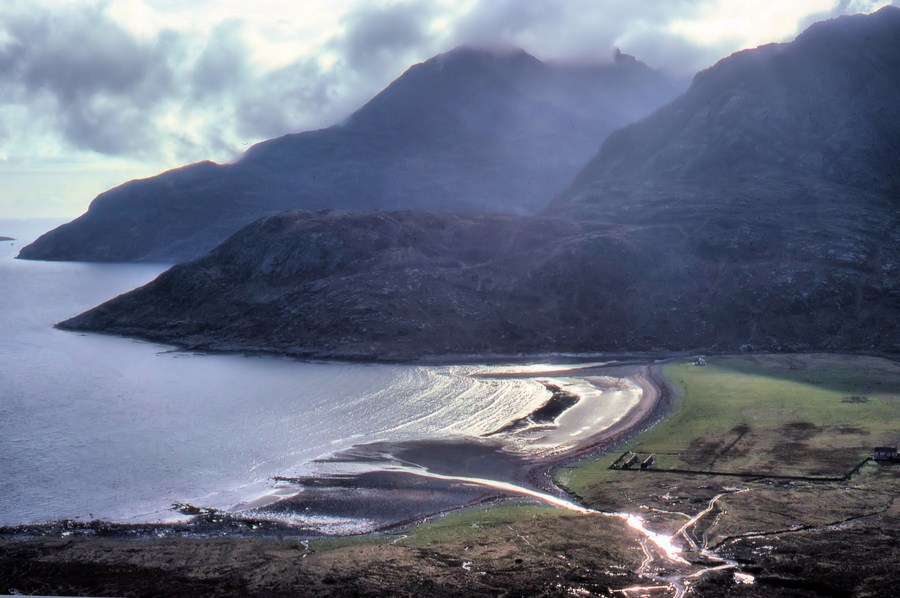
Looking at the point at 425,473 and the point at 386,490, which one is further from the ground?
the point at 425,473

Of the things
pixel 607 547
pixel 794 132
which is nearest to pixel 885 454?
pixel 607 547

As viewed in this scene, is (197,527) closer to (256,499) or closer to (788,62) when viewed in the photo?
(256,499)

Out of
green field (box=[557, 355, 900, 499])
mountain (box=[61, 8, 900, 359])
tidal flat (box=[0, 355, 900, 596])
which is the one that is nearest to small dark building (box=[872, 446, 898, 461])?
tidal flat (box=[0, 355, 900, 596])

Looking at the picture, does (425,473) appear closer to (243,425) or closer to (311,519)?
(311,519)

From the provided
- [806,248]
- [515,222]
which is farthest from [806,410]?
[515,222]

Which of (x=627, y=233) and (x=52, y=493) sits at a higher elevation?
(x=627, y=233)

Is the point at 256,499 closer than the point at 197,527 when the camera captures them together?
No
